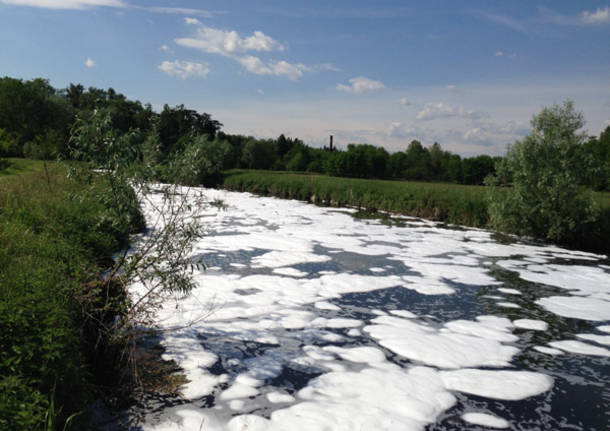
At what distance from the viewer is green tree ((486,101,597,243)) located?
596 inches

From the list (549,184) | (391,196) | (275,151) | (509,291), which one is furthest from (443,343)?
(275,151)

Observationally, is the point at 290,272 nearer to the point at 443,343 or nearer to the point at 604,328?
the point at 443,343

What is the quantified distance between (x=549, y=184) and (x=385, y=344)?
505 inches

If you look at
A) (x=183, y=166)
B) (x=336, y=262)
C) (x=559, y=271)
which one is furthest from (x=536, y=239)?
(x=183, y=166)

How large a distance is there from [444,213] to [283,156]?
6283 centimetres

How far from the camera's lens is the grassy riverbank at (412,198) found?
15712 millimetres

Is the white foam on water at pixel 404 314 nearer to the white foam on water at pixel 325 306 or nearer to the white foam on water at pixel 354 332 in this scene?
the white foam on water at pixel 325 306

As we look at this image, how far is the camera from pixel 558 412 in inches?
180

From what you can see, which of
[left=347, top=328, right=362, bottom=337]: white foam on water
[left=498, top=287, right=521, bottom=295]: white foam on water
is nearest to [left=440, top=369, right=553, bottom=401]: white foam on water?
[left=347, top=328, right=362, bottom=337]: white foam on water

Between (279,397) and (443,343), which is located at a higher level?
(443,343)

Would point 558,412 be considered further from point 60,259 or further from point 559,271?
point 559,271

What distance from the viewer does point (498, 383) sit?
514cm

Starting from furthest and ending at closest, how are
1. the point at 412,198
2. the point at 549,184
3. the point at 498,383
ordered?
the point at 412,198 → the point at 549,184 → the point at 498,383

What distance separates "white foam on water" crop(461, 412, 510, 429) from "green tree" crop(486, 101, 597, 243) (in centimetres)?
1299
